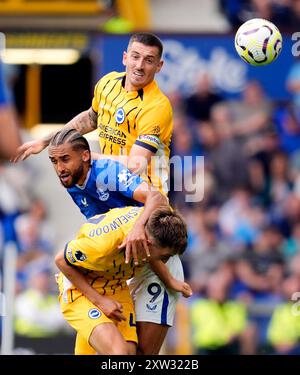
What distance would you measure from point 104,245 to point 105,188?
2.03 ft

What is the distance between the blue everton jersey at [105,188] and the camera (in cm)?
1172

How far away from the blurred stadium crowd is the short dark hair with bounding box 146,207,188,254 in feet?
21.1

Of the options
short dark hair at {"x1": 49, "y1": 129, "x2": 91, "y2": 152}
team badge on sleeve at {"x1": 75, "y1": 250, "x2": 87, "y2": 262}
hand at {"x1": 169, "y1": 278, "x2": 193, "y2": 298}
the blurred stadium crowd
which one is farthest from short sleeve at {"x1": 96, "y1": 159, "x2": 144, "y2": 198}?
the blurred stadium crowd

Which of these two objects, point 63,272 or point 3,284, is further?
point 3,284

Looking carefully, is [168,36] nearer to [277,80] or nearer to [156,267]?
[277,80]

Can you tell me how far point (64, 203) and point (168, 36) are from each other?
294 centimetres

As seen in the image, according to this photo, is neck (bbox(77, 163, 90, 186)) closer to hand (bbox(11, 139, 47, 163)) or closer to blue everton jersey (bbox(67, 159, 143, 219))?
blue everton jersey (bbox(67, 159, 143, 219))

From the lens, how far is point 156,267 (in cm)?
1202

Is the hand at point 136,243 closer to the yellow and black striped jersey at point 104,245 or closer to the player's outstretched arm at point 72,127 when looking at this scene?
the yellow and black striped jersey at point 104,245

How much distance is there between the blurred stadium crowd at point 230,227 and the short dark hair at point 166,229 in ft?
21.1

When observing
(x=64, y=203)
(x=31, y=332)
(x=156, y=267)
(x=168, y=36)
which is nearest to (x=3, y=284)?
(x=31, y=332)

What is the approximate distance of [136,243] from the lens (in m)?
11.3

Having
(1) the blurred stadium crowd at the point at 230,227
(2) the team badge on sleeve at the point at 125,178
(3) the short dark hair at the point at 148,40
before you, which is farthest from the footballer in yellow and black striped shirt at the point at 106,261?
(1) the blurred stadium crowd at the point at 230,227

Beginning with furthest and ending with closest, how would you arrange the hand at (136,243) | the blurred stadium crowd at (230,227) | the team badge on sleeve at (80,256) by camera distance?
the blurred stadium crowd at (230,227), the team badge on sleeve at (80,256), the hand at (136,243)
